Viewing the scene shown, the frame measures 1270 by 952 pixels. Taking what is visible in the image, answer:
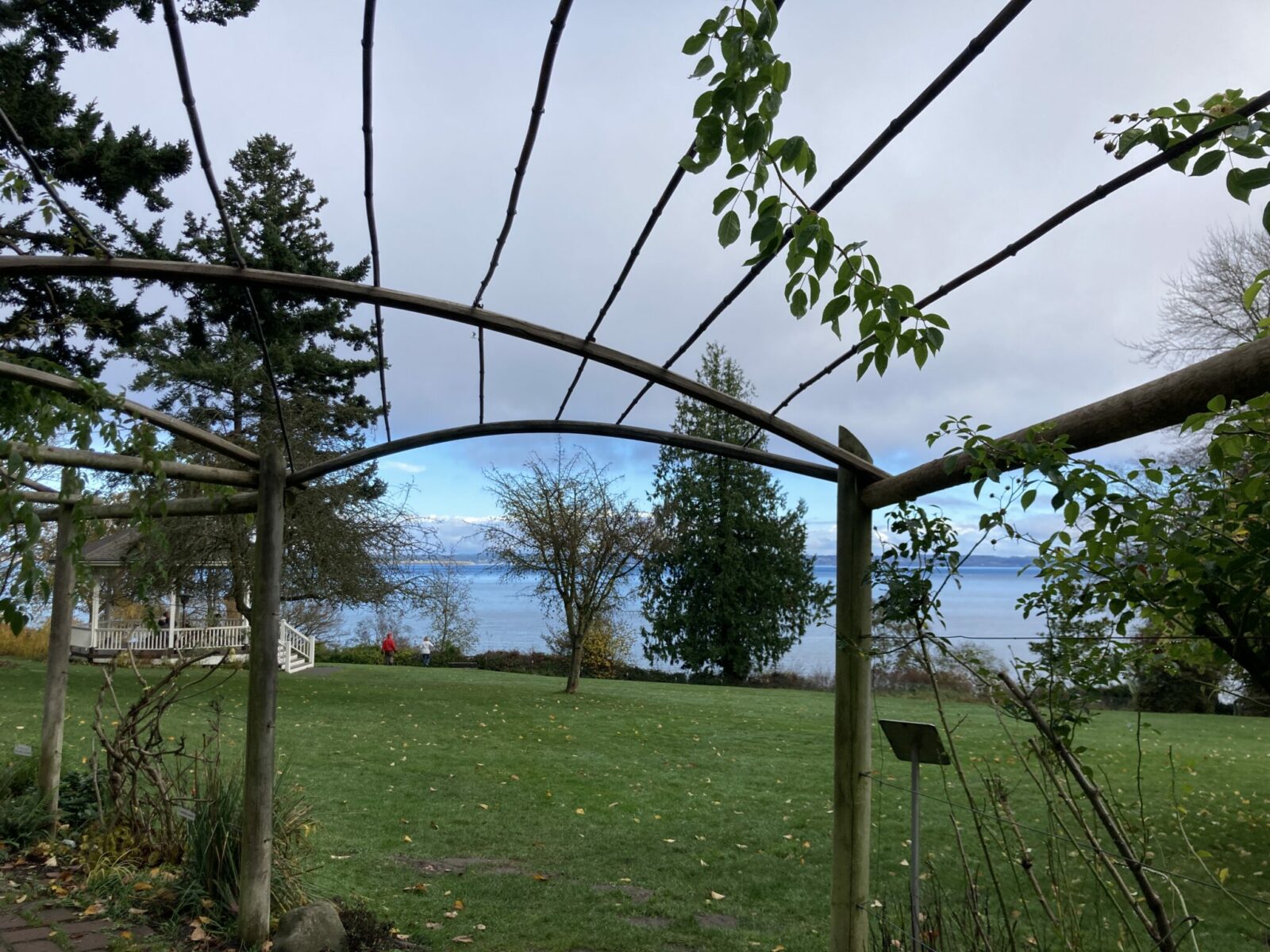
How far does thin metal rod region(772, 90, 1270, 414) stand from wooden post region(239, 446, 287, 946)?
8.45ft

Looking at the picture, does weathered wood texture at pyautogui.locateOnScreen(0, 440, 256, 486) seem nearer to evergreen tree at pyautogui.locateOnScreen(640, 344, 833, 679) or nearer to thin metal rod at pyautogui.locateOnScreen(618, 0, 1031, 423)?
thin metal rod at pyautogui.locateOnScreen(618, 0, 1031, 423)

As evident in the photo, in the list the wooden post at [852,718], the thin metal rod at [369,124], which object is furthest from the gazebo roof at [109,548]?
the wooden post at [852,718]

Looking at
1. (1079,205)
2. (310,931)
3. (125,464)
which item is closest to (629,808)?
(310,931)

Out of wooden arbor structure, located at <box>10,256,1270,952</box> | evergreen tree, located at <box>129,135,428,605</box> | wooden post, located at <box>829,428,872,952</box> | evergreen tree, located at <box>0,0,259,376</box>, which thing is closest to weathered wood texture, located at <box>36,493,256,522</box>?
wooden arbor structure, located at <box>10,256,1270,952</box>

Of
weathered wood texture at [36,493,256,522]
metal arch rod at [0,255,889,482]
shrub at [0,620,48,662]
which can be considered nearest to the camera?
metal arch rod at [0,255,889,482]

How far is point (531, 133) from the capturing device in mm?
1840

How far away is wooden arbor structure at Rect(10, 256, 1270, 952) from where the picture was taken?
173 centimetres

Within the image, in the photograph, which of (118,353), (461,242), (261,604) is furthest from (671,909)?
(118,353)

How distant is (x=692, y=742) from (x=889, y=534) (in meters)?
9.08

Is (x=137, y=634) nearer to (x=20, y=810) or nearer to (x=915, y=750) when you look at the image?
(x=20, y=810)

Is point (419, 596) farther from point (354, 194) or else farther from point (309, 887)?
point (354, 194)

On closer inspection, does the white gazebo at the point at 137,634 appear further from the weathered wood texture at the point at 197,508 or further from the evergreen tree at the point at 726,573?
the weathered wood texture at the point at 197,508

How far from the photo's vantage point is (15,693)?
11664 mm

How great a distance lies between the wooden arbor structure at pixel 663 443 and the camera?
1.73 metres
